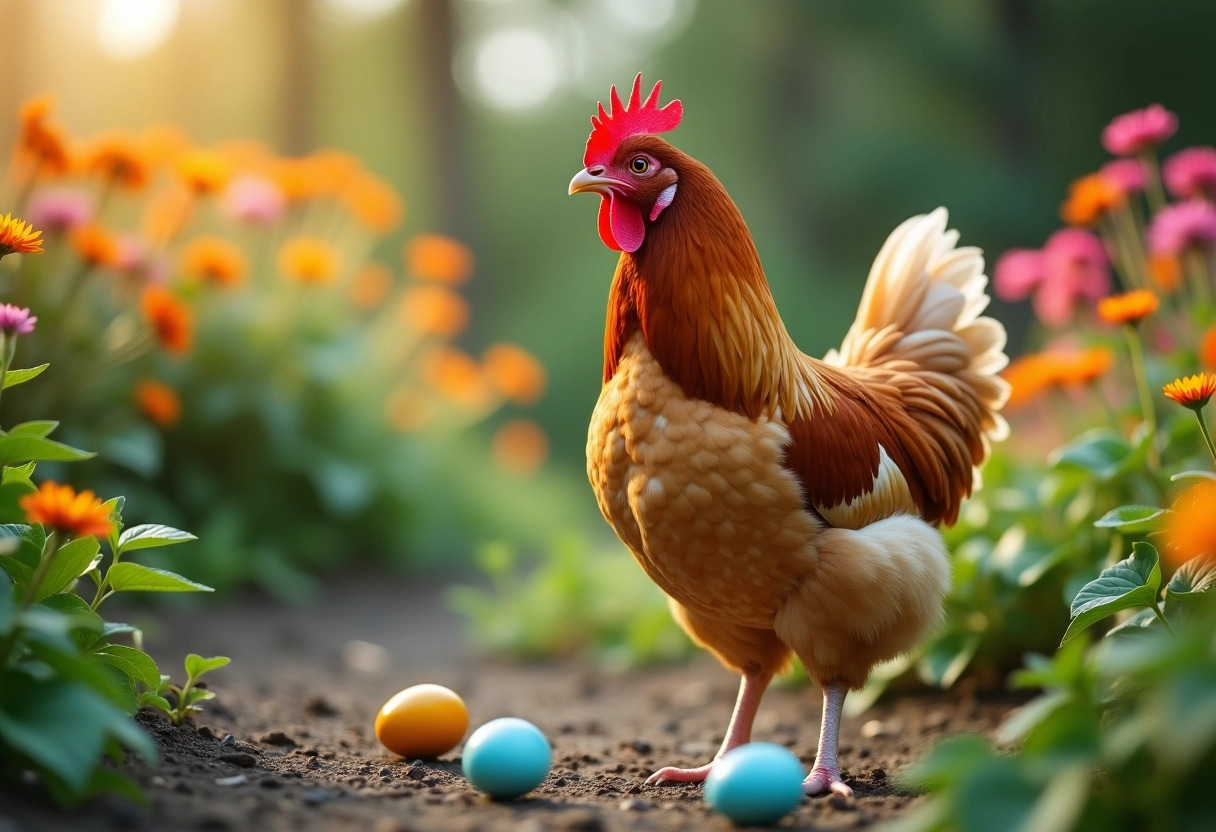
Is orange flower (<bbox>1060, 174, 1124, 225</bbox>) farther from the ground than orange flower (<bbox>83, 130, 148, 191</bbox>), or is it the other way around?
orange flower (<bbox>83, 130, 148, 191</bbox>)

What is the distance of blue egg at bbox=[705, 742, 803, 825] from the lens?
6.82 ft

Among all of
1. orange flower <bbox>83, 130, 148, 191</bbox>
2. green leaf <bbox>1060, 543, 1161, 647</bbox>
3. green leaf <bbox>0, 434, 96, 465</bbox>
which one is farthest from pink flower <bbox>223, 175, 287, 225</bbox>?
green leaf <bbox>1060, 543, 1161, 647</bbox>

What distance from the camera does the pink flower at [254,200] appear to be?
5.30m

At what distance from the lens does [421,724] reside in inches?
109

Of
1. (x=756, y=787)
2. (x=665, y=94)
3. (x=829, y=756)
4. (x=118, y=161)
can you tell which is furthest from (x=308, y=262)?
(x=665, y=94)

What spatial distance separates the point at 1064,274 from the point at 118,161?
424cm

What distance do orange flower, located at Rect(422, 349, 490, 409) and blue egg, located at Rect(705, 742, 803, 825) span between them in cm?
507

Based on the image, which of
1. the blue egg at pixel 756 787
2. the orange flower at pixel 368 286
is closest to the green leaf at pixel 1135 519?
the blue egg at pixel 756 787

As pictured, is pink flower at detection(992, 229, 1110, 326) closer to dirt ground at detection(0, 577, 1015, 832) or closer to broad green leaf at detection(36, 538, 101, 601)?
dirt ground at detection(0, 577, 1015, 832)

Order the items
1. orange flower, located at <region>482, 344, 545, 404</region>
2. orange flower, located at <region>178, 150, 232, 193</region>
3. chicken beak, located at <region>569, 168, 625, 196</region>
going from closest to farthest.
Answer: chicken beak, located at <region>569, 168, 625, 196</region> < orange flower, located at <region>178, 150, 232, 193</region> < orange flower, located at <region>482, 344, 545, 404</region>

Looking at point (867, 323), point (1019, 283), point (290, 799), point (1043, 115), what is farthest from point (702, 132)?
point (290, 799)

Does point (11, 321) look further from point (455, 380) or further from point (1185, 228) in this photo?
point (455, 380)

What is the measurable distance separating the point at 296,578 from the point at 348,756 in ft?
9.34

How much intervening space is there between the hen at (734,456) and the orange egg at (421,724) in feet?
1.97
